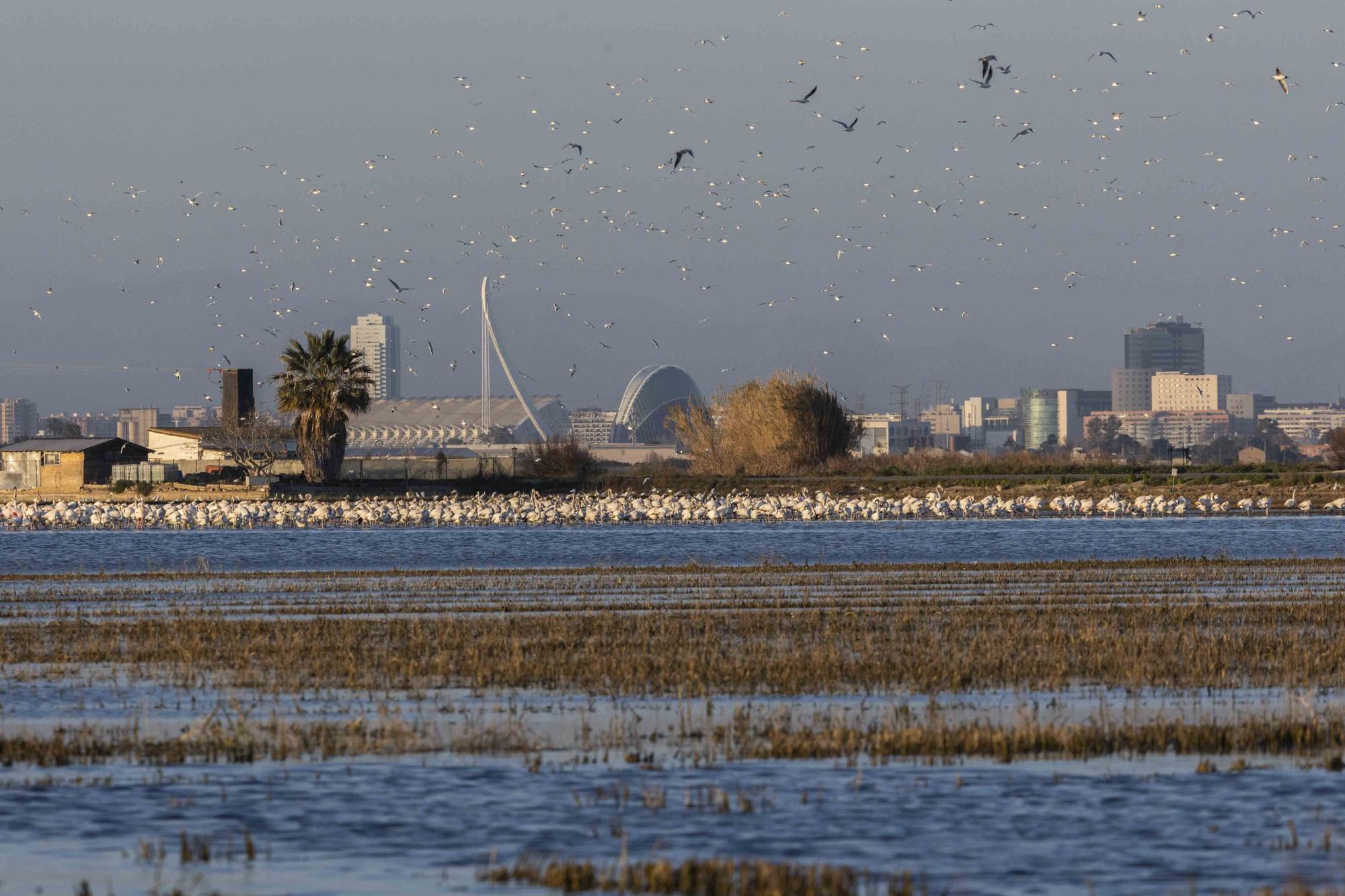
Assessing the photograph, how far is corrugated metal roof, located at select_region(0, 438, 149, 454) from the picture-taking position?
96925 millimetres

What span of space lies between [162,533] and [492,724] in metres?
45.4

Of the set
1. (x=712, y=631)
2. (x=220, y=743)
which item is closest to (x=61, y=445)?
(x=712, y=631)

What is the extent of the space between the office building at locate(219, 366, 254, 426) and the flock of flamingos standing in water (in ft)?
95.0

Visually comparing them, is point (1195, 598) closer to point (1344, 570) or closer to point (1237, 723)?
point (1344, 570)

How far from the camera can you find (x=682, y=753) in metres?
12.8

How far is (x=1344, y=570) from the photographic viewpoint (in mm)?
33438

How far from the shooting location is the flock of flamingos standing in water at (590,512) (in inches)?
2446

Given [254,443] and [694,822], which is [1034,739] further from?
[254,443]

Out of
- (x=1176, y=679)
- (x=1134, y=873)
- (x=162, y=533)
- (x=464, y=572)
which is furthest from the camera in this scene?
(x=162, y=533)

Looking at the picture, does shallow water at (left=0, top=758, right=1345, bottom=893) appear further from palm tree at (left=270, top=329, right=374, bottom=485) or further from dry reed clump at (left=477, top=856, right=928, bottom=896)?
palm tree at (left=270, top=329, right=374, bottom=485)

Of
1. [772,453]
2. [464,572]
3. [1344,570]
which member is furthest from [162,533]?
[772,453]

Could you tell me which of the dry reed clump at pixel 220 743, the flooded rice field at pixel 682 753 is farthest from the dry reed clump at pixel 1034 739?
the dry reed clump at pixel 220 743

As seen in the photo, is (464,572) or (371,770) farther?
(464,572)

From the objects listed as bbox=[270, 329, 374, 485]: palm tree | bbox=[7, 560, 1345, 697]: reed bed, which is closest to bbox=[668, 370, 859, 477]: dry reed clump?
bbox=[270, 329, 374, 485]: palm tree
